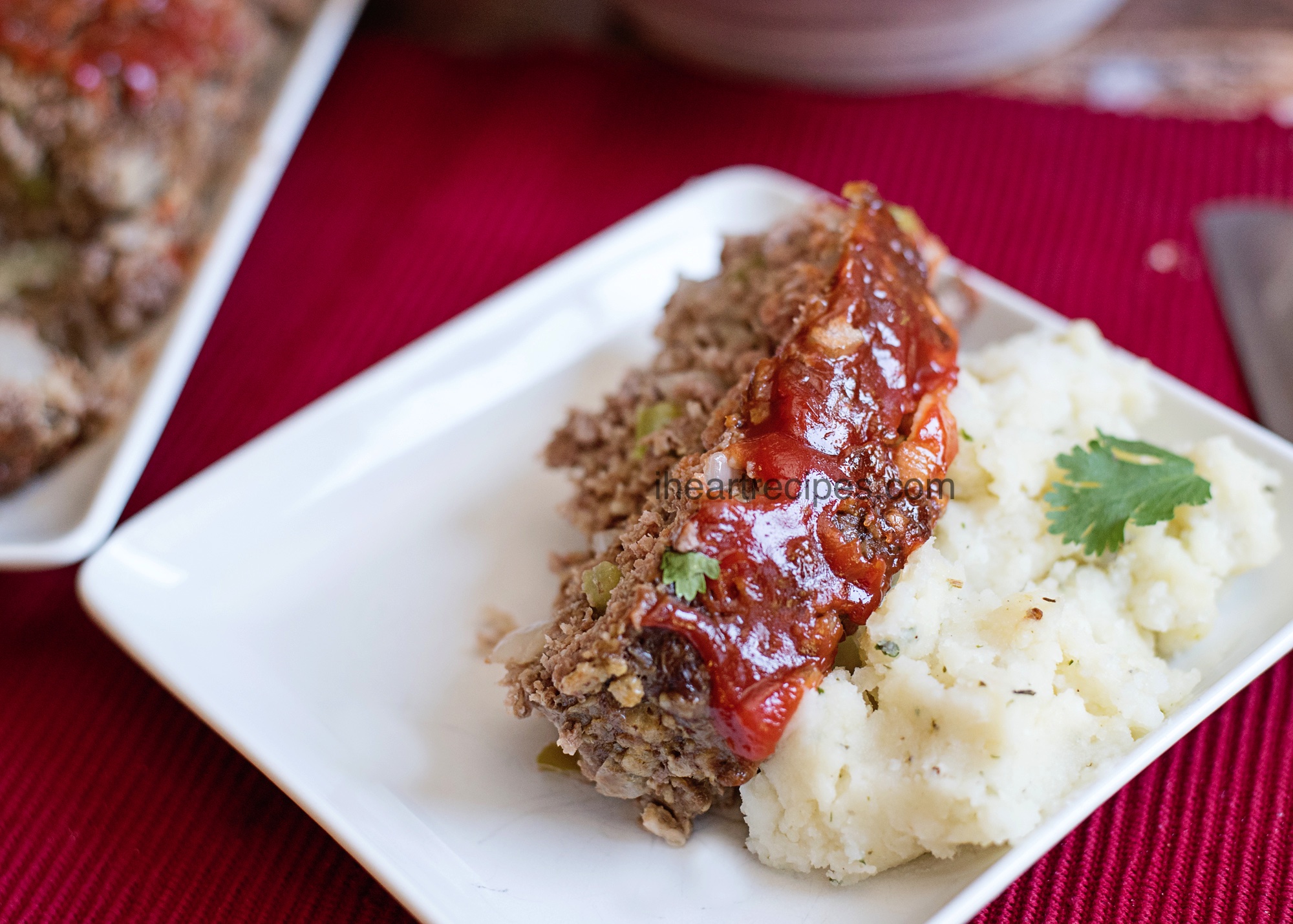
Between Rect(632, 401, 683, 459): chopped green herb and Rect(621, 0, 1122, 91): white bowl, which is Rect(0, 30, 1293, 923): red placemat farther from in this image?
Rect(632, 401, 683, 459): chopped green herb

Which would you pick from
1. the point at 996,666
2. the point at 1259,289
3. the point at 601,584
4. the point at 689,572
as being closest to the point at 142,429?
the point at 601,584

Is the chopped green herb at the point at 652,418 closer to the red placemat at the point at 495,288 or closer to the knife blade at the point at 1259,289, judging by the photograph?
the red placemat at the point at 495,288

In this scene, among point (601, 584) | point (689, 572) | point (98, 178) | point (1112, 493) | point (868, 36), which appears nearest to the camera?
point (689, 572)

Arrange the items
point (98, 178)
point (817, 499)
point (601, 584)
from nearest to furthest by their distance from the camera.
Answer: point (817, 499) → point (601, 584) → point (98, 178)

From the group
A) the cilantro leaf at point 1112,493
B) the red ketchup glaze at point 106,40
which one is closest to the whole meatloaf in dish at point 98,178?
the red ketchup glaze at point 106,40

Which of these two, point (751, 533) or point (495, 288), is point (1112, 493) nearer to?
point (751, 533)

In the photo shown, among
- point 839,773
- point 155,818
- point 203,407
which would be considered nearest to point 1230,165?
point 839,773

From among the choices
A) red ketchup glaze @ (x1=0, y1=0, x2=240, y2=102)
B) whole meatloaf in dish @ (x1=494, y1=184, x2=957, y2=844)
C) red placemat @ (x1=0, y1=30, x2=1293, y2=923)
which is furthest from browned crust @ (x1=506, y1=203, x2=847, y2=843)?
red ketchup glaze @ (x1=0, y1=0, x2=240, y2=102)

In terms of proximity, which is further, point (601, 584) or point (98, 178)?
point (98, 178)

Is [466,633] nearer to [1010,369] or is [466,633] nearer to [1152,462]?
[1010,369]
